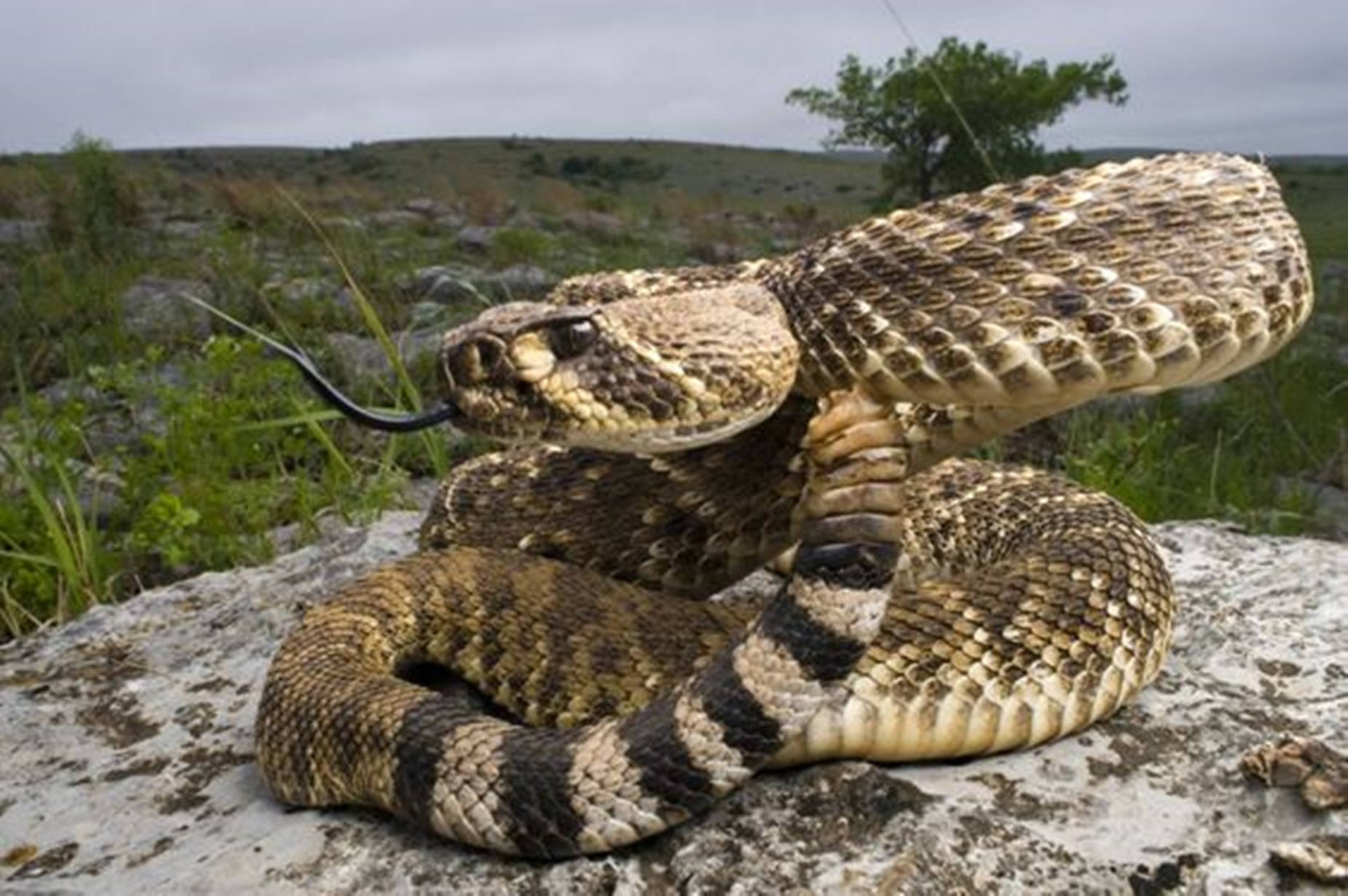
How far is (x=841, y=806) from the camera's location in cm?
311

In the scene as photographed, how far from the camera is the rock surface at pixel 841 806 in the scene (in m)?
2.95

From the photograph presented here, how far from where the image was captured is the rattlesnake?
2984 mm

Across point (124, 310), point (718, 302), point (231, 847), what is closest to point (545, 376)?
point (718, 302)

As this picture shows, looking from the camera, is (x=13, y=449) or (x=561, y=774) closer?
(x=561, y=774)

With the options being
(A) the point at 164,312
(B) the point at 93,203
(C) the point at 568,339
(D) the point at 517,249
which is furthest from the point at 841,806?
(B) the point at 93,203

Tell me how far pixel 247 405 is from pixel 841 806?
4.47m

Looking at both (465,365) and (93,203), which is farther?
(93,203)

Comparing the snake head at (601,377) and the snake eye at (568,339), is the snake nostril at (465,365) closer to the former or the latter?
the snake head at (601,377)

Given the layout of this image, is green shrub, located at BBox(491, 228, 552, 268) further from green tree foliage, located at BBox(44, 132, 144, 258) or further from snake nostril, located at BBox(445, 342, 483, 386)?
snake nostril, located at BBox(445, 342, 483, 386)

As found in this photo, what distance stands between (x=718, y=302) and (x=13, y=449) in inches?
246

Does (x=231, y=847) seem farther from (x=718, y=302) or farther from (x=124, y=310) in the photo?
(x=124, y=310)

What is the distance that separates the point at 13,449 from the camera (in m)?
8.28

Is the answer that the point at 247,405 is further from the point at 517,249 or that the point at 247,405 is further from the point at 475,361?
the point at 517,249

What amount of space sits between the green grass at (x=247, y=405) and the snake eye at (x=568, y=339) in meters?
2.90
